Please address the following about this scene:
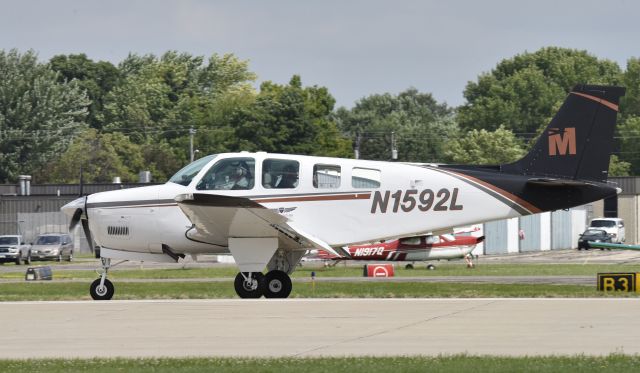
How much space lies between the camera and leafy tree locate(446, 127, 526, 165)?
10388cm

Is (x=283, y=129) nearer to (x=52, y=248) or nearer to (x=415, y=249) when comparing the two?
Answer: (x=52, y=248)

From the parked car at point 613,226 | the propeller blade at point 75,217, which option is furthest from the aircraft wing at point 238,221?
the parked car at point 613,226

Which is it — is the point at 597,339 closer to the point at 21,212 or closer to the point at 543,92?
the point at 21,212

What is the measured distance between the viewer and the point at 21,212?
68.4 meters

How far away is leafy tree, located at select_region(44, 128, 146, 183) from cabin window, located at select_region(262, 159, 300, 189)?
71861 mm

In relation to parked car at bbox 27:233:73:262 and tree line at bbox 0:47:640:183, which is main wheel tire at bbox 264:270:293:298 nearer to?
parked car at bbox 27:233:73:262

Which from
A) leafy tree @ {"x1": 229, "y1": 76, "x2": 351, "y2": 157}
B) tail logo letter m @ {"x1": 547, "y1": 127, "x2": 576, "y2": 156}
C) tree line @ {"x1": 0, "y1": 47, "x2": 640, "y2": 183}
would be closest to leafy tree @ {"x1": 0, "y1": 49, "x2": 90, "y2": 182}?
tree line @ {"x1": 0, "y1": 47, "x2": 640, "y2": 183}

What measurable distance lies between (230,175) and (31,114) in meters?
90.9

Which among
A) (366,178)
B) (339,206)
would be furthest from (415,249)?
(339,206)

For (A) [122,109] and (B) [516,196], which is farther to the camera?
(A) [122,109]

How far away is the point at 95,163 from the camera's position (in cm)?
9600

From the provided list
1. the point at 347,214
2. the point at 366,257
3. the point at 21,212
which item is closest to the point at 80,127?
the point at 21,212

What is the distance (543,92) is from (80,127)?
4921 cm

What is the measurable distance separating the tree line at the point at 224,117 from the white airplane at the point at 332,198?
6910 cm
